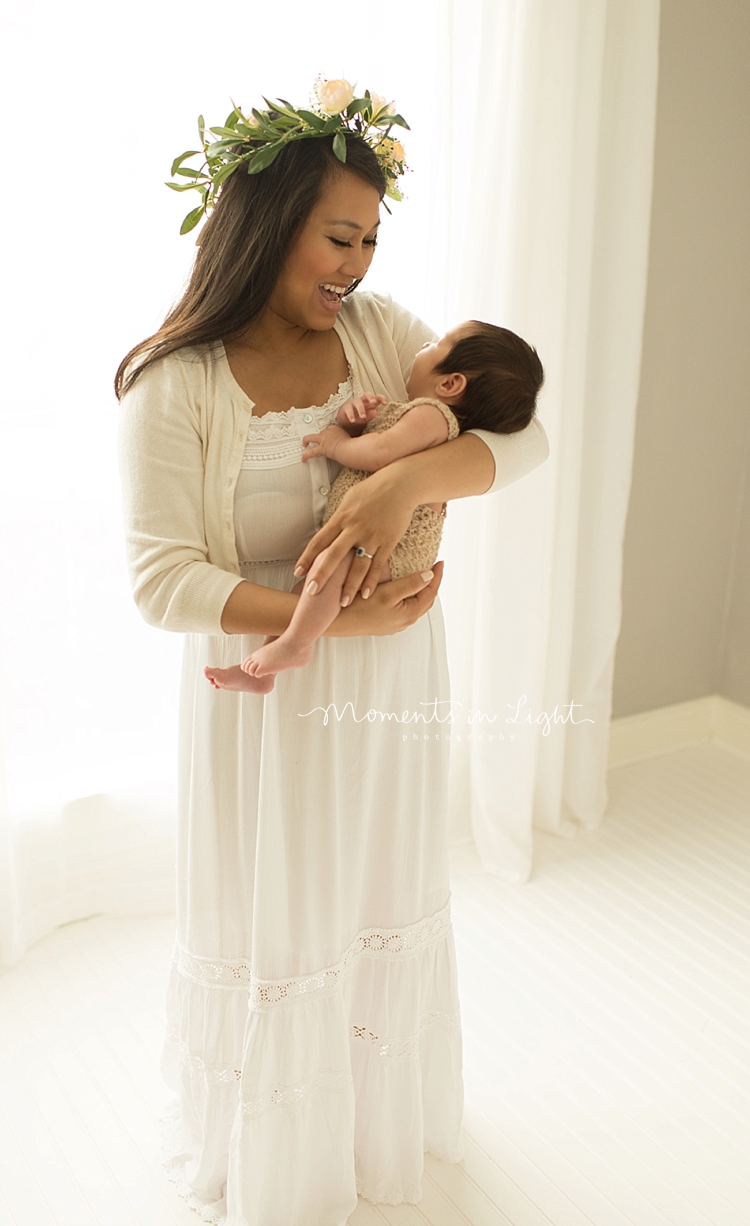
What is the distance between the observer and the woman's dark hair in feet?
4.14

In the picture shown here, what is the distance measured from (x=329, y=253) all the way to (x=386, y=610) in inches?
18.3

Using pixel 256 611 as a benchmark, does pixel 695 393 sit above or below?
above

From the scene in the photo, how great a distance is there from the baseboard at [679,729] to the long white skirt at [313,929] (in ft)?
5.37

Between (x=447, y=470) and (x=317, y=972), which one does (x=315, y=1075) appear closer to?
(x=317, y=972)

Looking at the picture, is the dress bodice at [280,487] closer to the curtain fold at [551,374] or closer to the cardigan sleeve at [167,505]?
the cardigan sleeve at [167,505]

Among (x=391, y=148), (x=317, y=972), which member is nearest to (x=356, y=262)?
(x=391, y=148)

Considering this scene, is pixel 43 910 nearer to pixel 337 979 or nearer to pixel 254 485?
pixel 337 979

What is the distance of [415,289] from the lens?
2264 millimetres

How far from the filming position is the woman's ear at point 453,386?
1.42m

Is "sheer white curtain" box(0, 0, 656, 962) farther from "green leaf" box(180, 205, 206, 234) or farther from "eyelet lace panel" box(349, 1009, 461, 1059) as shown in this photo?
"eyelet lace panel" box(349, 1009, 461, 1059)

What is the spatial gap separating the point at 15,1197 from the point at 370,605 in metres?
1.22

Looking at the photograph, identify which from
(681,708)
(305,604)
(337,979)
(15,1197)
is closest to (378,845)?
(337,979)

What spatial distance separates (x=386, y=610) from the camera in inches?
51.9

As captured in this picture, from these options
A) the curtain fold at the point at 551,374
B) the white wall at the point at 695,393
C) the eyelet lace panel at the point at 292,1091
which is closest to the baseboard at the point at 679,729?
the white wall at the point at 695,393
